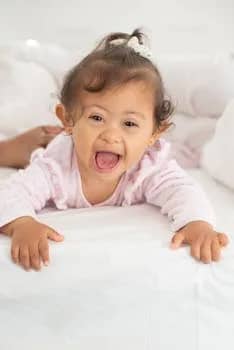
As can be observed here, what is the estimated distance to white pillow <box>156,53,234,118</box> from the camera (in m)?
1.69

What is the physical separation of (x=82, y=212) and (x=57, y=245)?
0.57 ft

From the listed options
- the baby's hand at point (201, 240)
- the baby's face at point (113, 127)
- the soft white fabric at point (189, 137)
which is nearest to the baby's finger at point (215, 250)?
the baby's hand at point (201, 240)

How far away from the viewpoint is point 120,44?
1.21 meters

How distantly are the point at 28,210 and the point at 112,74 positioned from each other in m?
0.30

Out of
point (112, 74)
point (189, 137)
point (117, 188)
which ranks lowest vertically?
point (189, 137)

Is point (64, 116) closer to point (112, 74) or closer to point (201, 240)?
point (112, 74)

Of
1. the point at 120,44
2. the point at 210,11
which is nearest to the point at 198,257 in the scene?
the point at 120,44

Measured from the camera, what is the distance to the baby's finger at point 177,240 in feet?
3.33

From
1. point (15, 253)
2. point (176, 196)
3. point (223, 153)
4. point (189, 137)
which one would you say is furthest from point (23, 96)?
point (15, 253)

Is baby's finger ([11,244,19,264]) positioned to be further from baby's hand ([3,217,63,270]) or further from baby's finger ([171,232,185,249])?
baby's finger ([171,232,185,249])

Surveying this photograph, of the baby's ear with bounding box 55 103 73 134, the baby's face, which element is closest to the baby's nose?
the baby's face

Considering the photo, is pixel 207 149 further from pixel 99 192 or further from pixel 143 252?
pixel 143 252

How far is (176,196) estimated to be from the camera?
1159 mm

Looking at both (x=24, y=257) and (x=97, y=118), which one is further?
(x=97, y=118)
